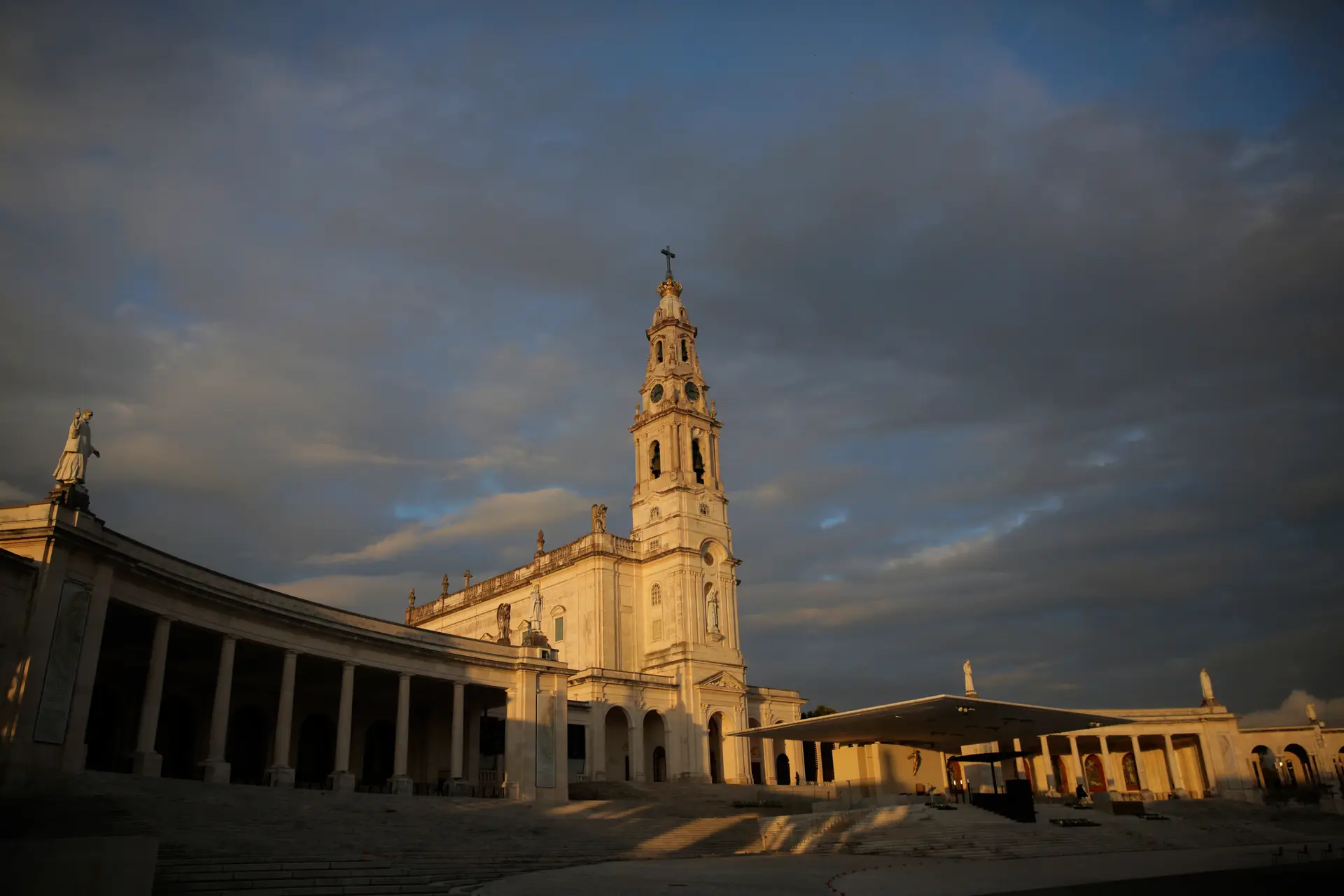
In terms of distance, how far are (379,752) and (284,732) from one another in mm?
15712

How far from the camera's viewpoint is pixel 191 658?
3569cm

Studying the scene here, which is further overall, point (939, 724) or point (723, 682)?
point (723, 682)

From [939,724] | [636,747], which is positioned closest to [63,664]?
[939,724]

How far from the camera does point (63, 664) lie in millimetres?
23375

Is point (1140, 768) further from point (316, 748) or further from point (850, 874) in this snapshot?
point (316, 748)

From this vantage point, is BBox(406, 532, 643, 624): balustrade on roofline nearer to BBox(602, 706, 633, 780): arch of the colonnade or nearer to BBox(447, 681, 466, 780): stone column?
BBox(602, 706, 633, 780): arch of the colonnade

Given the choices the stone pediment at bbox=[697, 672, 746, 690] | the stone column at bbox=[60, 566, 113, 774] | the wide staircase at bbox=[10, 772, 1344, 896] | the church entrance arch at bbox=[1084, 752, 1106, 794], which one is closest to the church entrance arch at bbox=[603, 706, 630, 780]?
the stone pediment at bbox=[697, 672, 746, 690]

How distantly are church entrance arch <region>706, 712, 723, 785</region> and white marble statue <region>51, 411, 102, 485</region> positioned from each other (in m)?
41.6

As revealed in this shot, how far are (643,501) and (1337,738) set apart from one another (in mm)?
48527

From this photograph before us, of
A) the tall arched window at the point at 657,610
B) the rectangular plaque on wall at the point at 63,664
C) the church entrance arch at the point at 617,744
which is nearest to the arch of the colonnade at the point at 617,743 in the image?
the church entrance arch at the point at 617,744

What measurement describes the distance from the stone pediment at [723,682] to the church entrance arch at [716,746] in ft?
5.65

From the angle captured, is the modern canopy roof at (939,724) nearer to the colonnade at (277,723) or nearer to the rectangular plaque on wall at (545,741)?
the rectangular plaque on wall at (545,741)

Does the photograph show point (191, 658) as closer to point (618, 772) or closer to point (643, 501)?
point (618, 772)

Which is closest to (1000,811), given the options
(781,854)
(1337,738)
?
(781,854)
